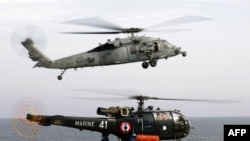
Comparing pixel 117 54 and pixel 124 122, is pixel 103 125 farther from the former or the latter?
pixel 117 54

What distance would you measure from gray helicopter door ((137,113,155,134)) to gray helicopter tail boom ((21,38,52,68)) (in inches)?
297

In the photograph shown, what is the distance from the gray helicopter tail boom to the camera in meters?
35.3

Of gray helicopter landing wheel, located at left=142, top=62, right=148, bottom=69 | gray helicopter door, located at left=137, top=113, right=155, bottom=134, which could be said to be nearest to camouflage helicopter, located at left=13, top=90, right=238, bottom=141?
gray helicopter door, located at left=137, top=113, right=155, bottom=134

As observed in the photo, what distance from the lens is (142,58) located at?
118 ft

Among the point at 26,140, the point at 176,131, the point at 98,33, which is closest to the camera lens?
the point at 98,33

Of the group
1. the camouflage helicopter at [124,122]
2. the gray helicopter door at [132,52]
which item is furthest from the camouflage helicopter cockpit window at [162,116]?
the gray helicopter door at [132,52]

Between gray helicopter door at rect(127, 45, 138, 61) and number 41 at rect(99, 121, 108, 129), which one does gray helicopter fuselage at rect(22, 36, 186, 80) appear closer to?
gray helicopter door at rect(127, 45, 138, 61)

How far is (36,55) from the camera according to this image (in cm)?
3728

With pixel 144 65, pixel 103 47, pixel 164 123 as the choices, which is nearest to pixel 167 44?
pixel 144 65

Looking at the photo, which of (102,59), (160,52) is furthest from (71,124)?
(160,52)

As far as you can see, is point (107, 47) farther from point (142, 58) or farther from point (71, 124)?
point (71, 124)

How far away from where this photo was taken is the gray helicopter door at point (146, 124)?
110 ft

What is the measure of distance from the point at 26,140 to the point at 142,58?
12808cm

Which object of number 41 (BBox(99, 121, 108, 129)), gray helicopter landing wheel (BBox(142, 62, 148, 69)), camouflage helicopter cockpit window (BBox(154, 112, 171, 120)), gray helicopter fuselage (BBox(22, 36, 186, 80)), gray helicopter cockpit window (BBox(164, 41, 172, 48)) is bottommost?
number 41 (BBox(99, 121, 108, 129))
